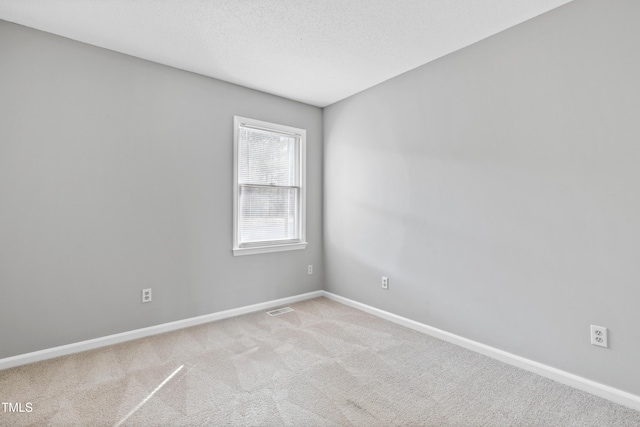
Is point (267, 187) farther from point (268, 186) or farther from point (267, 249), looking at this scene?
point (267, 249)

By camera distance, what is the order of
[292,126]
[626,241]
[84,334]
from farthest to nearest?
[292,126] < [84,334] < [626,241]

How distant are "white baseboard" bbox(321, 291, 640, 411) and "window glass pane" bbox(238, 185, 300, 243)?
5.10ft

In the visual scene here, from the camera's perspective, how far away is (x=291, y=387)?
2.04m

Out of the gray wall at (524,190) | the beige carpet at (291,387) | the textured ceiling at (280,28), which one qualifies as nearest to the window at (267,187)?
the textured ceiling at (280,28)

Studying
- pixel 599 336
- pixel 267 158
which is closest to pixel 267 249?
pixel 267 158

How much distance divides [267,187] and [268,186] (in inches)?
0.8

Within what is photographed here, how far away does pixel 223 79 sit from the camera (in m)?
3.29

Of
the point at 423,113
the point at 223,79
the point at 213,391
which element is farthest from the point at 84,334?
the point at 423,113

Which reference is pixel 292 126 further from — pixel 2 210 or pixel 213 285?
pixel 2 210

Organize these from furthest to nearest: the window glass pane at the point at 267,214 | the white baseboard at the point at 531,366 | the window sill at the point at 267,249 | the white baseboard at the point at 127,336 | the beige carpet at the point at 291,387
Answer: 1. the window glass pane at the point at 267,214
2. the window sill at the point at 267,249
3. the white baseboard at the point at 127,336
4. the white baseboard at the point at 531,366
5. the beige carpet at the point at 291,387

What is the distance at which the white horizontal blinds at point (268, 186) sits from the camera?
11.5ft

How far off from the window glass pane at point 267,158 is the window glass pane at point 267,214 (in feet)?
0.39

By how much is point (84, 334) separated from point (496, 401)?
10.4ft

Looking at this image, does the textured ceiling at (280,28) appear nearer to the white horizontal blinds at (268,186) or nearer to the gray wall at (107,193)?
the gray wall at (107,193)
